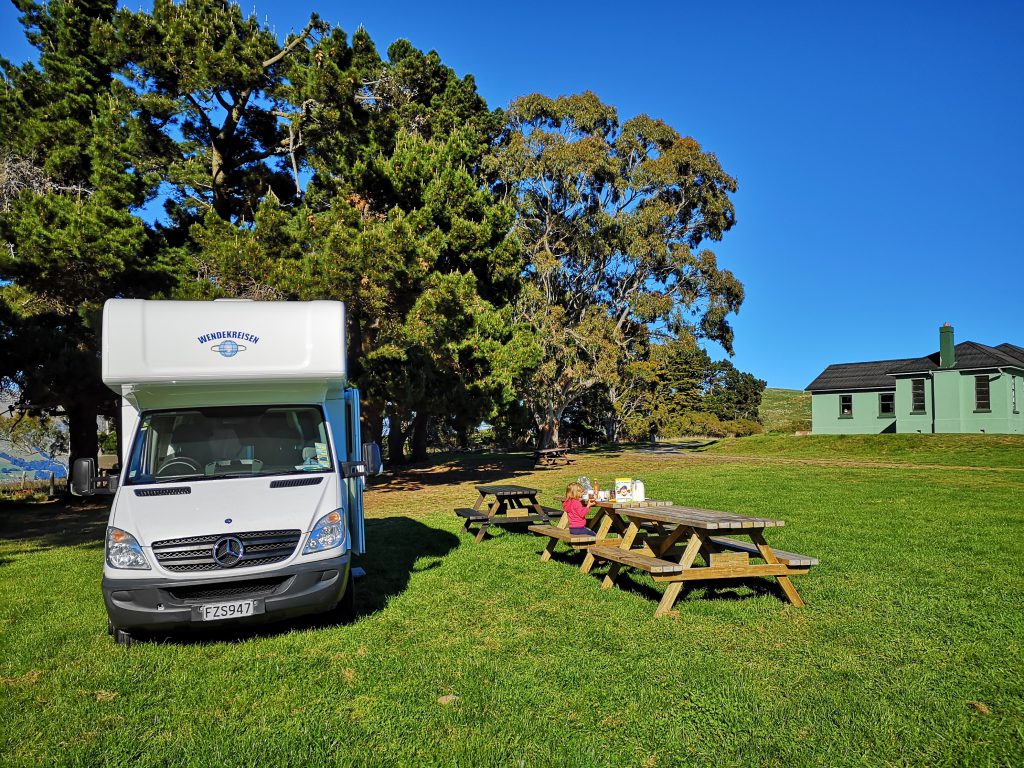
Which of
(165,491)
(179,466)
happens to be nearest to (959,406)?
(179,466)

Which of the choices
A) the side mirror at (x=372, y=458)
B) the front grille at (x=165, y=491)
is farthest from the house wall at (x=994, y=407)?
the front grille at (x=165, y=491)

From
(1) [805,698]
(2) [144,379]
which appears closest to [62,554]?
(2) [144,379]

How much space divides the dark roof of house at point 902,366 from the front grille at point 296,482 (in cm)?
3544

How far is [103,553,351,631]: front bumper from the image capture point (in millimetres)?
5340

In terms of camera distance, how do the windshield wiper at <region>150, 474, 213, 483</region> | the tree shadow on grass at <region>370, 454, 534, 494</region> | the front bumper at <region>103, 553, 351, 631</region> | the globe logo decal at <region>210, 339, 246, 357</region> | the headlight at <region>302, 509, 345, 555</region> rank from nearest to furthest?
1. the front bumper at <region>103, 553, 351, 631</region>
2. the headlight at <region>302, 509, 345, 555</region>
3. the windshield wiper at <region>150, 474, 213, 483</region>
4. the globe logo decal at <region>210, 339, 246, 357</region>
5. the tree shadow on grass at <region>370, 454, 534, 494</region>

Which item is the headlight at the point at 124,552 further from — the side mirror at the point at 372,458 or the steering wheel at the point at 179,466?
the side mirror at the point at 372,458

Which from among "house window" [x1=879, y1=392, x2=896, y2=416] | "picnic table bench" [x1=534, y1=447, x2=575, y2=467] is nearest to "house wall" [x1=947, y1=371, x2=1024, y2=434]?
"house window" [x1=879, y1=392, x2=896, y2=416]

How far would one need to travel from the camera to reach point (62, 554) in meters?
11.3

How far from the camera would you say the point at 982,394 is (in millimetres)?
32844

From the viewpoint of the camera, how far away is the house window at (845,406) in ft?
124

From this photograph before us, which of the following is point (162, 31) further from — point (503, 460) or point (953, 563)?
point (503, 460)

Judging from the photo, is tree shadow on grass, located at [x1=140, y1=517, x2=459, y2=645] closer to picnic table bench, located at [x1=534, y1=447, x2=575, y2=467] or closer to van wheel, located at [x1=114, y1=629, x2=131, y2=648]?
van wheel, located at [x1=114, y1=629, x2=131, y2=648]

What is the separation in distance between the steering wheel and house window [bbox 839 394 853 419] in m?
37.9

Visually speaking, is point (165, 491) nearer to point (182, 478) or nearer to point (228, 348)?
point (182, 478)
